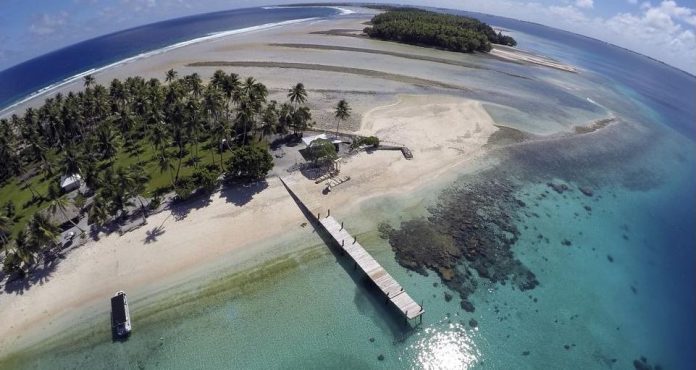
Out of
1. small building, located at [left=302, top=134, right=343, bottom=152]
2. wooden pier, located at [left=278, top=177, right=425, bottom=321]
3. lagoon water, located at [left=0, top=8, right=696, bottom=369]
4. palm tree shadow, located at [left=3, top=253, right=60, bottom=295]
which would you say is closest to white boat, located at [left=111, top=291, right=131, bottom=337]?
lagoon water, located at [left=0, top=8, right=696, bottom=369]

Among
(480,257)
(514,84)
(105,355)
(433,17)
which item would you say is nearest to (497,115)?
(514,84)

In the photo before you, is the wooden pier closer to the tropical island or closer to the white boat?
the tropical island

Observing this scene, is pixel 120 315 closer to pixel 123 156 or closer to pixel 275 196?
pixel 275 196

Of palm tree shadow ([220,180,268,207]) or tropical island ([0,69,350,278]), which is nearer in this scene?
tropical island ([0,69,350,278])

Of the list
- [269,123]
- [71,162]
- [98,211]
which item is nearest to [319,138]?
[269,123]

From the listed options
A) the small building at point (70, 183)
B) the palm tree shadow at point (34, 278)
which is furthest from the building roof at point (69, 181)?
the palm tree shadow at point (34, 278)

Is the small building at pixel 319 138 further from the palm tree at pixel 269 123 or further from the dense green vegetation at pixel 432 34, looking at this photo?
the dense green vegetation at pixel 432 34

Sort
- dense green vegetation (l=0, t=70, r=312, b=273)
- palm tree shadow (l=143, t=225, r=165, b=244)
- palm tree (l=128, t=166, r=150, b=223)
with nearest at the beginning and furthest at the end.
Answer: palm tree shadow (l=143, t=225, r=165, b=244), palm tree (l=128, t=166, r=150, b=223), dense green vegetation (l=0, t=70, r=312, b=273)
